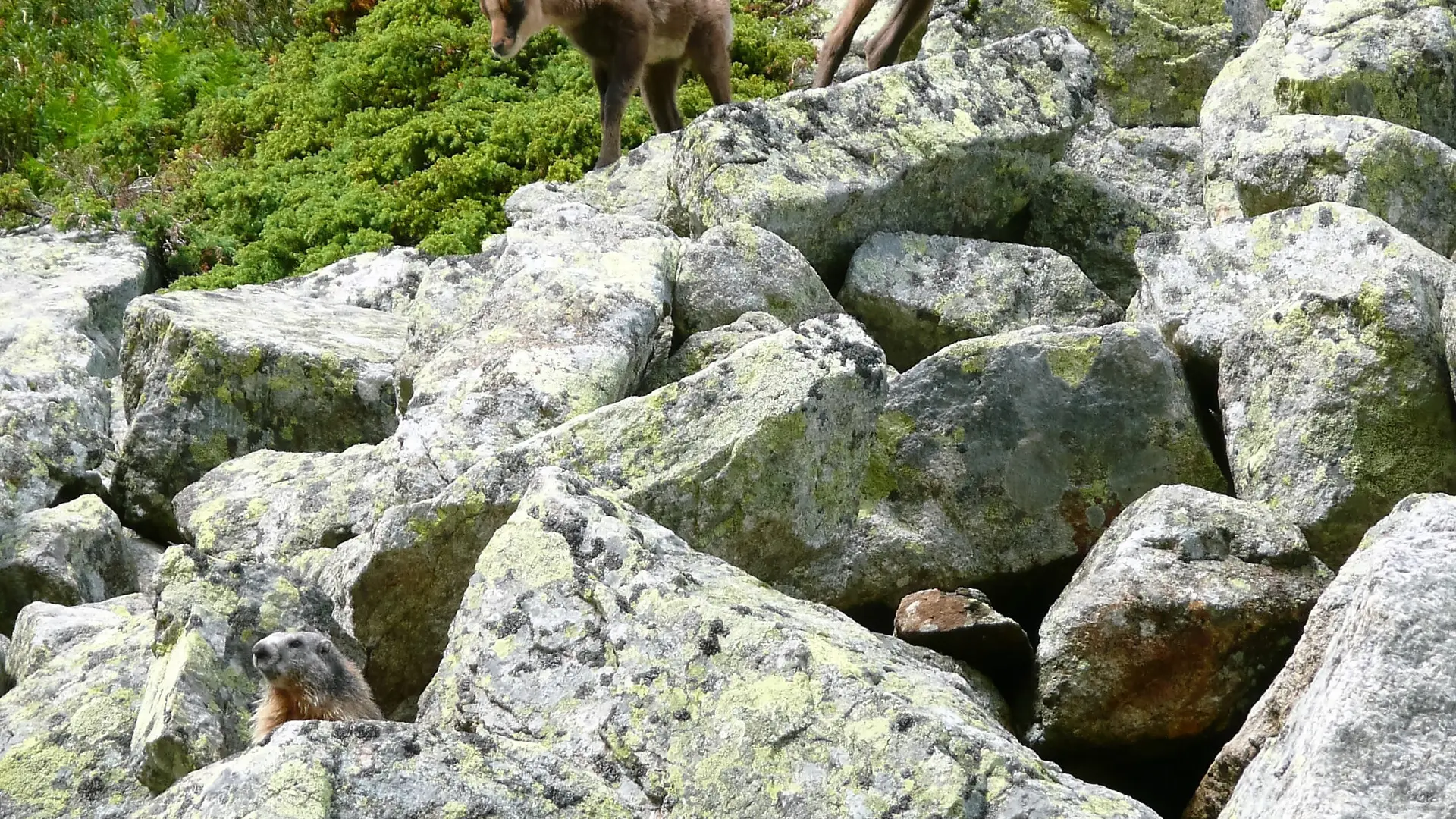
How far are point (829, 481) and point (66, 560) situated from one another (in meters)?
4.43

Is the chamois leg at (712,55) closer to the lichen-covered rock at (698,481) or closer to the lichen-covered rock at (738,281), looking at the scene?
the lichen-covered rock at (738,281)

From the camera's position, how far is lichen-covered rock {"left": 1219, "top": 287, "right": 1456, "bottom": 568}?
593 cm

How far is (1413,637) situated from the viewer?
3.64 meters

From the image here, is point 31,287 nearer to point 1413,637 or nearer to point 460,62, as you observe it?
point 460,62

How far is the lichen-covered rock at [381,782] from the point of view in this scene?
3572 millimetres

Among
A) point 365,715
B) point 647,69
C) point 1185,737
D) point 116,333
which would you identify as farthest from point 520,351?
point 647,69

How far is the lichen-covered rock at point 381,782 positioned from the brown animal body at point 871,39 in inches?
351

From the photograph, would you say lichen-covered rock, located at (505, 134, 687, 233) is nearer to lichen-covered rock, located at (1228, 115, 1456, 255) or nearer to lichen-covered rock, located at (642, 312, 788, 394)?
lichen-covered rock, located at (642, 312, 788, 394)

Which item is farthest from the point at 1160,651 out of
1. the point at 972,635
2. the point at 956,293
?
the point at 956,293

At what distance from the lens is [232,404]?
27.8 ft

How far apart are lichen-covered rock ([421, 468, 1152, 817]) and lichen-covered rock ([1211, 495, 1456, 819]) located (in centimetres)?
49

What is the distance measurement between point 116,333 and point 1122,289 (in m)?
8.09

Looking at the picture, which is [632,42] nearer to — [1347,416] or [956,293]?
[956,293]

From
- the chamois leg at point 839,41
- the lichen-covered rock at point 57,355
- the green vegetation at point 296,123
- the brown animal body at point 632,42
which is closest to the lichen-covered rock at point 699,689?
the lichen-covered rock at point 57,355
